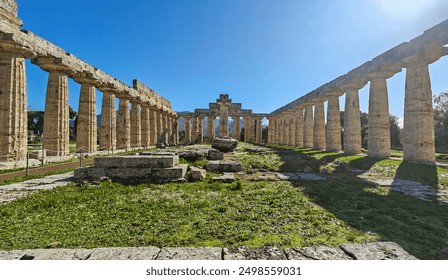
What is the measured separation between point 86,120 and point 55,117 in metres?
3.58

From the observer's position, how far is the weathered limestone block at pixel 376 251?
332 centimetres

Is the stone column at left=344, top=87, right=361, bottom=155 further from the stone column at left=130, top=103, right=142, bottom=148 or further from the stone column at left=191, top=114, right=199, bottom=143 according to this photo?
the stone column at left=191, top=114, right=199, bottom=143

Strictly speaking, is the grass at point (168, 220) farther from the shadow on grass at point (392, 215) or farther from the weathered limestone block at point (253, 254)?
the shadow on grass at point (392, 215)

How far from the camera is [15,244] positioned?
3721 mm

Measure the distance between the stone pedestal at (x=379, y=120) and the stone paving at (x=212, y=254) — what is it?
16.5 metres

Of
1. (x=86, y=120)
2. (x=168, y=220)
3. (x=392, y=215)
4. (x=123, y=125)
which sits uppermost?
(x=123, y=125)

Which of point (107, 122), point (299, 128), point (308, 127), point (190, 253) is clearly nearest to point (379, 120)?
point (308, 127)

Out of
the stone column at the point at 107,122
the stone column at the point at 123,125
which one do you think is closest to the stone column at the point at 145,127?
the stone column at the point at 123,125

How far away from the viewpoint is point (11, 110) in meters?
13.1

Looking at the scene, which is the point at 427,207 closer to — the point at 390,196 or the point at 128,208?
the point at 390,196

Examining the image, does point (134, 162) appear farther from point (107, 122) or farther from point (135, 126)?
point (135, 126)

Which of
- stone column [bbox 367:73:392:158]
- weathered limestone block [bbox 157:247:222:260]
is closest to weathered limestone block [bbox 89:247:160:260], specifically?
weathered limestone block [bbox 157:247:222:260]

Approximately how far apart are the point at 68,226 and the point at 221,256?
3145mm

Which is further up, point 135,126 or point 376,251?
point 135,126
